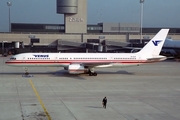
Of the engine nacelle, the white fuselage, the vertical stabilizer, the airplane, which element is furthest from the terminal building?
the engine nacelle

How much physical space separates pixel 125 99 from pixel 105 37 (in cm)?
7679

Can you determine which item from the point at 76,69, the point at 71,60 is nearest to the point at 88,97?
the point at 76,69

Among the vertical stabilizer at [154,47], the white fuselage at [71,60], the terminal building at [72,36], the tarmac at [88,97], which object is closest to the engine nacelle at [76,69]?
the tarmac at [88,97]

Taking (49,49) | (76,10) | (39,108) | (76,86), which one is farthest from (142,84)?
(76,10)

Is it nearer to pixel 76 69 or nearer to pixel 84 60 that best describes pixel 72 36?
pixel 84 60

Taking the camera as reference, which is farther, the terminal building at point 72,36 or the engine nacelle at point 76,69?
the terminal building at point 72,36

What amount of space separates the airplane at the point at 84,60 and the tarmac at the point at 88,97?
1.62m

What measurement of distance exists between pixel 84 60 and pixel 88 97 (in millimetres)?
16733

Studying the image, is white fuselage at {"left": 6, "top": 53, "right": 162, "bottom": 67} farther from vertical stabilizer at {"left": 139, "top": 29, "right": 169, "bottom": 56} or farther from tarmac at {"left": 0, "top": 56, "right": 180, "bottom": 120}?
tarmac at {"left": 0, "top": 56, "right": 180, "bottom": 120}

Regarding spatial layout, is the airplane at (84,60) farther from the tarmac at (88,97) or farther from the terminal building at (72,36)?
the terminal building at (72,36)

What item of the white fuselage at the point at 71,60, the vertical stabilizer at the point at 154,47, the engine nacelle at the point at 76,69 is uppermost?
the vertical stabilizer at the point at 154,47

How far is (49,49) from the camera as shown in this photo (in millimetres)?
97438

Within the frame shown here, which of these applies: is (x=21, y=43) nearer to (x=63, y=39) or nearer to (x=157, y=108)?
(x=63, y=39)

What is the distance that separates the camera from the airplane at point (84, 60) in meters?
46.1
